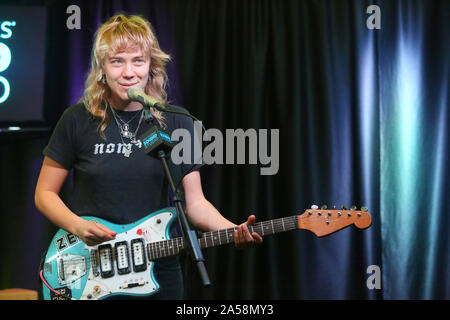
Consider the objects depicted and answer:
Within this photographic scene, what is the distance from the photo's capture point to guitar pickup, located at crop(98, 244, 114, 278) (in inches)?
75.7

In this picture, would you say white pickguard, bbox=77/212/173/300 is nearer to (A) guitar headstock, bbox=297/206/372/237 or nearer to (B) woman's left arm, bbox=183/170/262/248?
(B) woman's left arm, bbox=183/170/262/248

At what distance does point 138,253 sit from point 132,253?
23 millimetres

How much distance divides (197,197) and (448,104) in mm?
1933

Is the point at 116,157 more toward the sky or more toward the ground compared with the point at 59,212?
more toward the sky

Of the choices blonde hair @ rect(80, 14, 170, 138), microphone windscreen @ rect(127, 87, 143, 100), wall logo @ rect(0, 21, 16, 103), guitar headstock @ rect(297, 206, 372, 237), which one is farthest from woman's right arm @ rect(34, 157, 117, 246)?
wall logo @ rect(0, 21, 16, 103)

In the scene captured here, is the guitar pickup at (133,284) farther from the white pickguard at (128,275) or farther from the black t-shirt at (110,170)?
the black t-shirt at (110,170)

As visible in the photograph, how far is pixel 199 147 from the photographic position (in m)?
2.08

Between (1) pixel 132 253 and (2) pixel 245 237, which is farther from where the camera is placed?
(1) pixel 132 253

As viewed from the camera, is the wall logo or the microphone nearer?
the microphone

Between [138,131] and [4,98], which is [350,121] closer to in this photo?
[138,131]

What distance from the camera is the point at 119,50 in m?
1.94

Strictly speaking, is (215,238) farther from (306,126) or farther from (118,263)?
(306,126)

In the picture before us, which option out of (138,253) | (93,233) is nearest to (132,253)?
(138,253)
